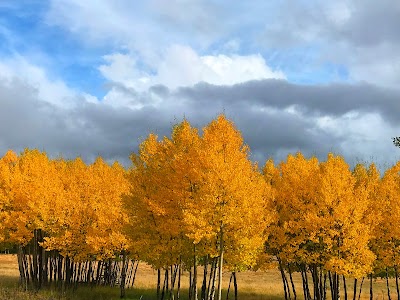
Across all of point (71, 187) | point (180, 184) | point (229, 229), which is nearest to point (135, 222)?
point (180, 184)

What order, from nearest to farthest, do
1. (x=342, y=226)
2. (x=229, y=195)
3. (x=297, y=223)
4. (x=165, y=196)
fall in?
(x=229, y=195) → (x=165, y=196) → (x=342, y=226) → (x=297, y=223)

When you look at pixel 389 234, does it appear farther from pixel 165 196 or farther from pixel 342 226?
pixel 165 196

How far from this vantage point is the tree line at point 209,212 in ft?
86.9

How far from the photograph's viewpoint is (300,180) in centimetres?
3531

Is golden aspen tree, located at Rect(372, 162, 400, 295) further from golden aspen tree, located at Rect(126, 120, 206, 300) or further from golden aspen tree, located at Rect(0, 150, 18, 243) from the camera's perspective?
golden aspen tree, located at Rect(0, 150, 18, 243)

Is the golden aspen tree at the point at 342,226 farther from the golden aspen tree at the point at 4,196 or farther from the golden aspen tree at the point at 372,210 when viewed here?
the golden aspen tree at the point at 4,196

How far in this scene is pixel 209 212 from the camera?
1022 inches

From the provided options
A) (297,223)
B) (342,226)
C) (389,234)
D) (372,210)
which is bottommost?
(389,234)

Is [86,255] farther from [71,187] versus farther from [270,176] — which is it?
[270,176]

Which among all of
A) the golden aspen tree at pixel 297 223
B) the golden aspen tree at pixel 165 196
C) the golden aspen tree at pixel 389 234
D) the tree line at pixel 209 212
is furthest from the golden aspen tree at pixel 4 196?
the golden aspen tree at pixel 389 234

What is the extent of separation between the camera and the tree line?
86.9 feet

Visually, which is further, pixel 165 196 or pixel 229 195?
pixel 165 196

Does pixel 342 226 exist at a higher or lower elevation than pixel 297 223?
lower

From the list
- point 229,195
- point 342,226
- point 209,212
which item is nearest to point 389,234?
point 342,226
